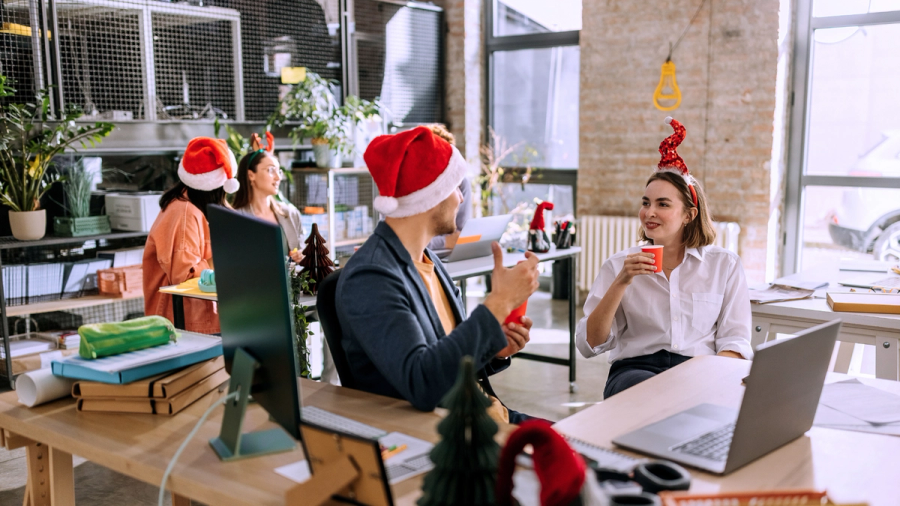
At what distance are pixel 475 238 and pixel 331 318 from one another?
7.85 feet

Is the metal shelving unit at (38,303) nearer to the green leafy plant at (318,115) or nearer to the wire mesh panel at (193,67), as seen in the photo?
the wire mesh panel at (193,67)

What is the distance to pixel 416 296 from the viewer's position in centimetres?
186

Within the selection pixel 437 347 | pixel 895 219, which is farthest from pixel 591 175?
pixel 437 347

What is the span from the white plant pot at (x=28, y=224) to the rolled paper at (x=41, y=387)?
2856 mm

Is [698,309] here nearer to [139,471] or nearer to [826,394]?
[826,394]

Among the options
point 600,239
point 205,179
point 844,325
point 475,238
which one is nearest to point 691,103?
point 600,239

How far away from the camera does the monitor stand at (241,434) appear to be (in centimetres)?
145

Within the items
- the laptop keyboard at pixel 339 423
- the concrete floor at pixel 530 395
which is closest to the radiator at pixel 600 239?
the concrete floor at pixel 530 395

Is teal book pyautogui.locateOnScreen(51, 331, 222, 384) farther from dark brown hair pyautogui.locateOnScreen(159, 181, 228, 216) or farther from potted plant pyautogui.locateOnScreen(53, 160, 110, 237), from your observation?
potted plant pyautogui.locateOnScreen(53, 160, 110, 237)

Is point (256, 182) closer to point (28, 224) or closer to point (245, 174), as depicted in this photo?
point (245, 174)

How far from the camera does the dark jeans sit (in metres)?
2.48

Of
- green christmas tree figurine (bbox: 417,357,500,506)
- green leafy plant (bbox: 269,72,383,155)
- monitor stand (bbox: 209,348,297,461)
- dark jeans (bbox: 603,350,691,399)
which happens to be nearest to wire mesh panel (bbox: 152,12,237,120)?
green leafy plant (bbox: 269,72,383,155)

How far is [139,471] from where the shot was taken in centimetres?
149

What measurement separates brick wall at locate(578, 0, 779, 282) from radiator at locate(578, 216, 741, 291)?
184 millimetres
